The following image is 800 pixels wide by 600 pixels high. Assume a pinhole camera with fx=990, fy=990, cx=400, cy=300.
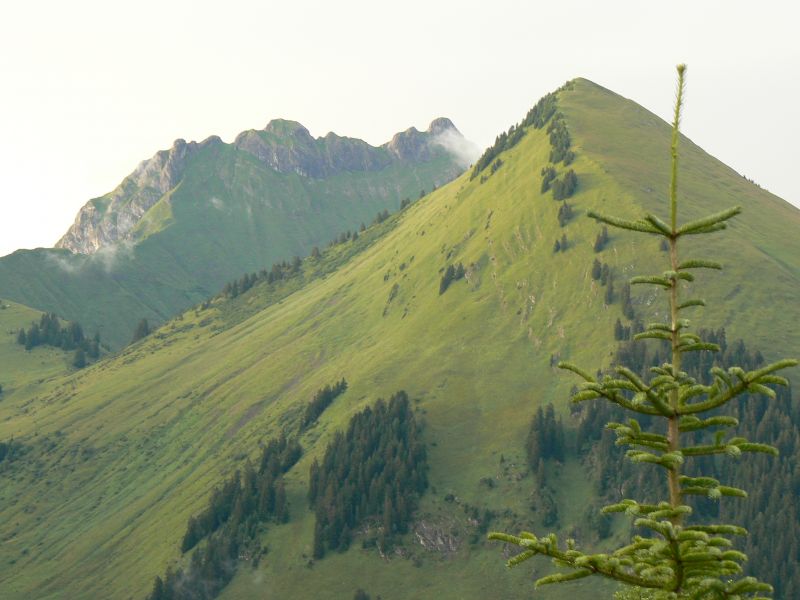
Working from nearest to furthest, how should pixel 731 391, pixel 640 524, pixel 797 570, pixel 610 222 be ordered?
pixel 640 524 < pixel 731 391 < pixel 610 222 < pixel 797 570

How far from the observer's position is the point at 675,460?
70.9ft

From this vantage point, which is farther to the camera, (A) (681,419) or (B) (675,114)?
(A) (681,419)

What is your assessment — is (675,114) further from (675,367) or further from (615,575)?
(615,575)

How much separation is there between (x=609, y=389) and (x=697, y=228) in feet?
13.4

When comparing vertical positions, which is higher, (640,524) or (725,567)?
(640,524)

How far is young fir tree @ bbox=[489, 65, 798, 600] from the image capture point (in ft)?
67.7

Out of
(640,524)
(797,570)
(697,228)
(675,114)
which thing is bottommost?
(797,570)

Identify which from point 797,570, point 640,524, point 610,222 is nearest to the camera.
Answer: point 640,524

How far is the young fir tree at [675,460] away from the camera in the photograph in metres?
20.6

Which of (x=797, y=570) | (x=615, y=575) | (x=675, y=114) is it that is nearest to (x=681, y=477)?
(x=615, y=575)

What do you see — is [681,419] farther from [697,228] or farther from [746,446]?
[697,228]

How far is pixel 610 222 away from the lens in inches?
897

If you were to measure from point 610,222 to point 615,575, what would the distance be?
310 inches

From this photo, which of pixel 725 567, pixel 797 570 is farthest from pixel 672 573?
pixel 797 570
